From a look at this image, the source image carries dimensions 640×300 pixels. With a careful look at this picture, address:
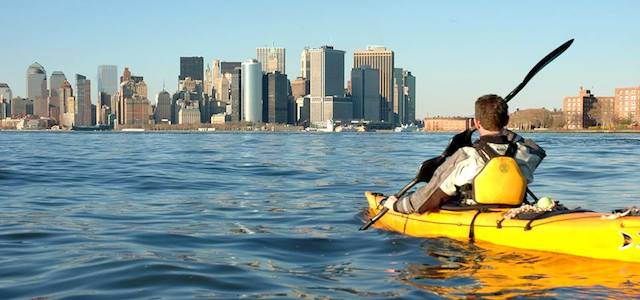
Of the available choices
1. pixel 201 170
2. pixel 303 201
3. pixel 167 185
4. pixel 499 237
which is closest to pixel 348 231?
pixel 499 237

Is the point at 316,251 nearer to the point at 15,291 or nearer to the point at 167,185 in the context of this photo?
the point at 15,291

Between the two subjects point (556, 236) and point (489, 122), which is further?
point (489, 122)

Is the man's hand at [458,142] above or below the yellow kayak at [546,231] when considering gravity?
above

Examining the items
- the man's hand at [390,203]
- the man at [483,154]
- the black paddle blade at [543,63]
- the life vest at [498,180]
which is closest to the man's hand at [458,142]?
the man at [483,154]

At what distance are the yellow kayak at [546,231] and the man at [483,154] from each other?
13.0 inches

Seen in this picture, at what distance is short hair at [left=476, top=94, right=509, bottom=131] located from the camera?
855 centimetres

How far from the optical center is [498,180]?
862 centimetres

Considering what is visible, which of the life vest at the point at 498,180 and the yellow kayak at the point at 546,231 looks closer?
the yellow kayak at the point at 546,231

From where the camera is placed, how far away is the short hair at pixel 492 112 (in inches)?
337

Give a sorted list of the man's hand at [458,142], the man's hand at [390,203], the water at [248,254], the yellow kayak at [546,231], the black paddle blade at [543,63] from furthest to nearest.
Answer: the black paddle blade at [543,63]
the man's hand at [390,203]
the man's hand at [458,142]
the yellow kayak at [546,231]
the water at [248,254]

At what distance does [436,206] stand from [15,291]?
16.4 ft

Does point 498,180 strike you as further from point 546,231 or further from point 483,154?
point 546,231

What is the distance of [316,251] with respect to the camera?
888cm

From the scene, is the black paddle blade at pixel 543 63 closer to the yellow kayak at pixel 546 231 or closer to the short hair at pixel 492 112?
the short hair at pixel 492 112
